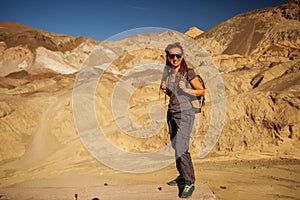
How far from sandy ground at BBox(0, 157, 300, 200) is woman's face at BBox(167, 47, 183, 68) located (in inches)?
62.8

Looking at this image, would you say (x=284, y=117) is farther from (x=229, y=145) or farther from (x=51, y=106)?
(x=51, y=106)

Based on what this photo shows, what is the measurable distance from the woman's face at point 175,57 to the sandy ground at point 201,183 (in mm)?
1595

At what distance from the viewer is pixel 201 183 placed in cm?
372

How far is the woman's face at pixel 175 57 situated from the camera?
306 centimetres

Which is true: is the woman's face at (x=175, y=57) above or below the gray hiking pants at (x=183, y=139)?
above

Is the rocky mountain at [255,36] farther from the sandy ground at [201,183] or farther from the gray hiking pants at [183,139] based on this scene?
the gray hiking pants at [183,139]

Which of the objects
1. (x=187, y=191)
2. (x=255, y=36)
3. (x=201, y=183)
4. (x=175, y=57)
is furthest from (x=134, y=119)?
(x=255, y=36)

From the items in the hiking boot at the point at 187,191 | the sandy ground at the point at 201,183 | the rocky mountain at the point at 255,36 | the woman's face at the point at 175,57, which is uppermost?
the rocky mountain at the point at 255,36

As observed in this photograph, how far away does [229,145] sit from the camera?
774cm

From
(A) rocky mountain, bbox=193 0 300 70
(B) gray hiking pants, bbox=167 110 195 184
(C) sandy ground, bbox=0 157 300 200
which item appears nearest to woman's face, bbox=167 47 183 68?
(B) gray hiking pants, bbox=167 110 195 184

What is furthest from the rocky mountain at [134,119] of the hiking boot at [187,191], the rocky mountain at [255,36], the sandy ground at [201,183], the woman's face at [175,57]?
the woman's face at [175,57]

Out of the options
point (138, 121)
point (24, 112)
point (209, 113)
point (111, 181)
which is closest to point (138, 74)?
point (24, 112)

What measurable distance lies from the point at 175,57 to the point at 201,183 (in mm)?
1802

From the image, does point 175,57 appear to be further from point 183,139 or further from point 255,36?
point 255,36
